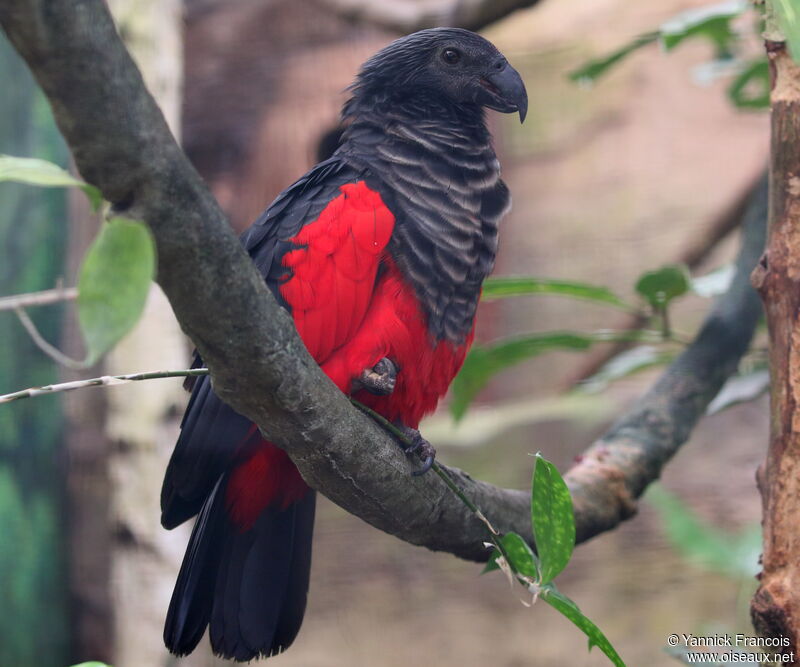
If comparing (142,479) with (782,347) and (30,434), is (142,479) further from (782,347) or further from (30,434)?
(782,347)

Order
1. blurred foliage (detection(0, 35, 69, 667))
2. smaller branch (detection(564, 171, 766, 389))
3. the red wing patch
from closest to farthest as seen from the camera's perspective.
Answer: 1. the red wing patch
2. blurred foliage (detection(0, 35, 69, 667))
3. smaller branch (detection(564, 171, 766, 389))

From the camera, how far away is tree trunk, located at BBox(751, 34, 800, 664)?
1568 millimetres

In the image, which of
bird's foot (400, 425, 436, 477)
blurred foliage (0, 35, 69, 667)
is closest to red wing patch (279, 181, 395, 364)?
bird's foot (400, 425, 436, 477)

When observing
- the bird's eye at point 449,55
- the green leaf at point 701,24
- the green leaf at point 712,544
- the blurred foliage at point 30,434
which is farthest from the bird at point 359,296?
the blurred foliage at point 30,434

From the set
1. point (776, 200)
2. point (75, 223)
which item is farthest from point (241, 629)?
point (75, 223)

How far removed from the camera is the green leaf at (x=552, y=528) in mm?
1315

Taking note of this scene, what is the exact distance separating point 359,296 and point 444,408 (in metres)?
3.21

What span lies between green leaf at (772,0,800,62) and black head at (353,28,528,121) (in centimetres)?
92

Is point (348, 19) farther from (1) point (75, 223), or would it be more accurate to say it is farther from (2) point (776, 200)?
(2) point (776, 200)

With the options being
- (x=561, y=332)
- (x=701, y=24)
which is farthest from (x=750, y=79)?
(x=561, y=332)

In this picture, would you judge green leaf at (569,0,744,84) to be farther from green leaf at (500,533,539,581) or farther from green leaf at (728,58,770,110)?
green leaf at (500,533,539,581)

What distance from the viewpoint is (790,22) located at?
3.70 feet

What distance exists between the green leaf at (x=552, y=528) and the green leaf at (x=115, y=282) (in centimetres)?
80

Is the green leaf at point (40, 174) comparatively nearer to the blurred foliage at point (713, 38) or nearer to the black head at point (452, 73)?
the black head at point (452, 73)
